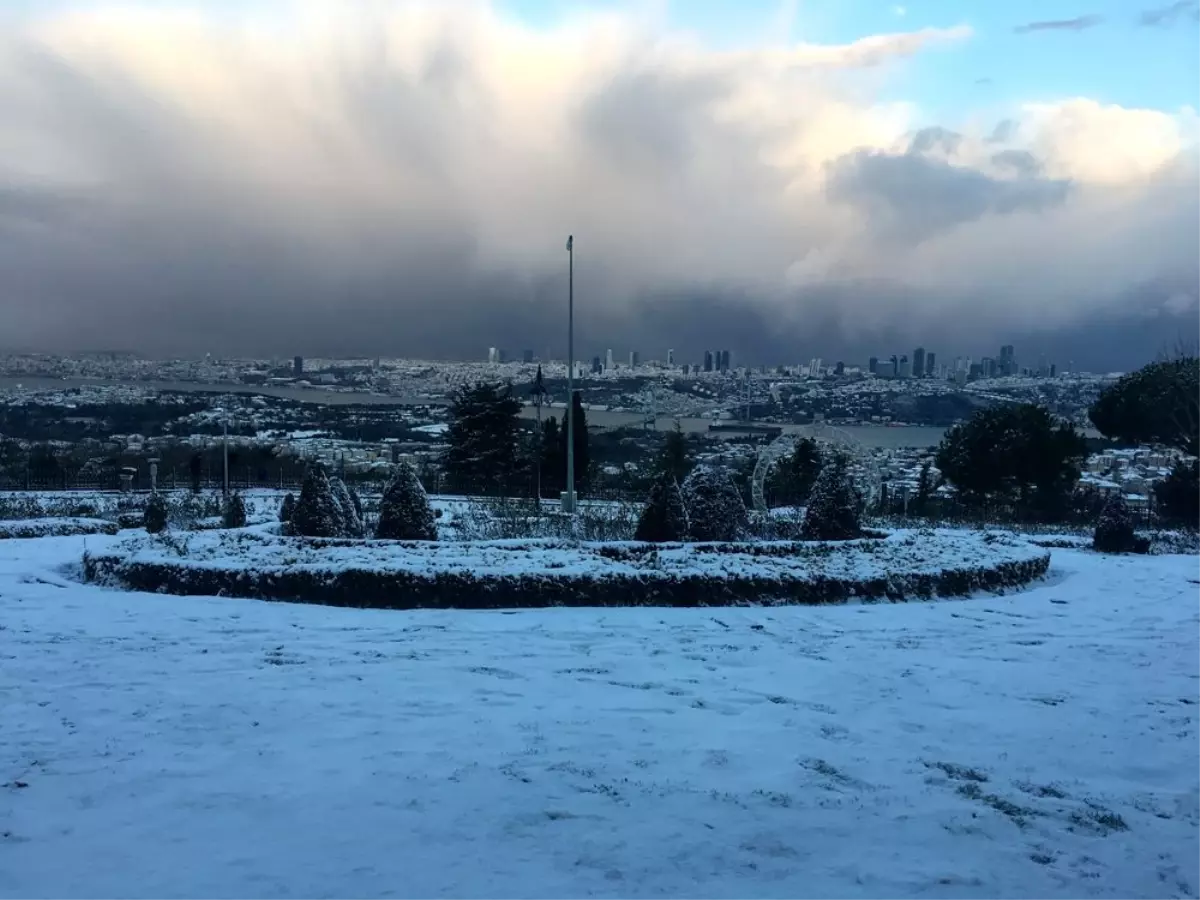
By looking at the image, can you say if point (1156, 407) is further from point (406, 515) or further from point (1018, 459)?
point (406, 515)

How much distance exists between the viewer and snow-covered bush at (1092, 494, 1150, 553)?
48.3ft

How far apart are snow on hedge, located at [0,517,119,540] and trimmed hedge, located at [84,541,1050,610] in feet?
20.8

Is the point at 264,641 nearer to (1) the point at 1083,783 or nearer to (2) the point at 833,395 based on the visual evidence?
(1) the point at 1083,783

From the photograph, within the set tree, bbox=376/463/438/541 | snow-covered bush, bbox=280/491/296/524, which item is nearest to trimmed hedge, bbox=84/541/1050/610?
tree, bbox=376/463/438/541

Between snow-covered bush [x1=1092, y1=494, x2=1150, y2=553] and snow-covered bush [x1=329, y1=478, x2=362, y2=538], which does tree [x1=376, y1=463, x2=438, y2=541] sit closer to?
snow-covered bush [x1=329, y1=478, x2=362, y2=538]

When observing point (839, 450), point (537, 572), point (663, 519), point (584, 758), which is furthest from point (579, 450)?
point (584, 758)

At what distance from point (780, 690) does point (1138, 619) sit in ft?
17.9

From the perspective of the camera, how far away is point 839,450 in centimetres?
1490

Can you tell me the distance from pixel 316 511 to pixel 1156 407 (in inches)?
980

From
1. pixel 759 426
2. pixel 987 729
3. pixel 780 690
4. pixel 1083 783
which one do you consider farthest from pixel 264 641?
pixel 759 426

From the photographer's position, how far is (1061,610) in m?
9.76

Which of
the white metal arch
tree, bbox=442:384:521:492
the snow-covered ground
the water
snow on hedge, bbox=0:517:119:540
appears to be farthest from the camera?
the water

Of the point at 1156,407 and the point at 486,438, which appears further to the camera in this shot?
the point at 486,438

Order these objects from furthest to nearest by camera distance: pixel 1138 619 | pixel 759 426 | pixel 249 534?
pixel 759 426
pixel 249 534
pixel 1138 619
